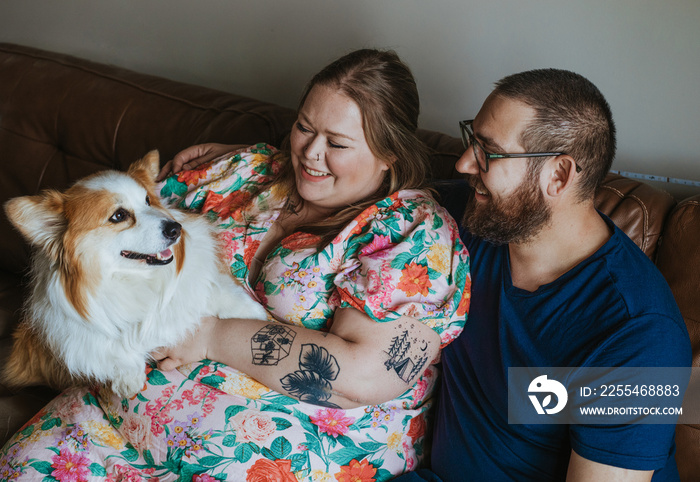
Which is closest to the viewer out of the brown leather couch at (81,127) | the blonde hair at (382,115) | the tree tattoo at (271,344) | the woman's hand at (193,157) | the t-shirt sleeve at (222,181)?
the tree tattoo at (271,344)

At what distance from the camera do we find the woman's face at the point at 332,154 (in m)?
1.49

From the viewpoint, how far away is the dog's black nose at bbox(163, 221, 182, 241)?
1354 millimetres

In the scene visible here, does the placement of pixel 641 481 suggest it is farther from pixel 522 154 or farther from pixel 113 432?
pixel 113 432

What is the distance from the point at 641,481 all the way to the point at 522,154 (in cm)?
73

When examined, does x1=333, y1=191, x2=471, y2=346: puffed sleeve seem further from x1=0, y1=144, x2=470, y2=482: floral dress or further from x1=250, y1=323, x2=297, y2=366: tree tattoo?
x1=250, y1=323, x2=297, y2=366: tree tattoo

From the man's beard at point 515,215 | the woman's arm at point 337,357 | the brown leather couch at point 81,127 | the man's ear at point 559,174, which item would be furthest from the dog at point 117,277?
the man's ear at point 559,174

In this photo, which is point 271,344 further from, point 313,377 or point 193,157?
point 193,157

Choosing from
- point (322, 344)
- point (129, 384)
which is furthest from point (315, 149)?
point (129, 384)

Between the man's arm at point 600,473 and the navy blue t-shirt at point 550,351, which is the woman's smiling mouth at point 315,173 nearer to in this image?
the navy blue t-shirt at point 550,351

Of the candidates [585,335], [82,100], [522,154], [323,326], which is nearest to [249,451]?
[323,326]

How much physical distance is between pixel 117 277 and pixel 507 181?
981 mm

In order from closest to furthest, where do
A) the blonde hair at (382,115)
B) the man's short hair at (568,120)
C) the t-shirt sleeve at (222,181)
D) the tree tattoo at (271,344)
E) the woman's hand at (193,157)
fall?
the man's short hair at (568,120), the tree tattoo at (271,344), the blonde hair at (382,115), the t-shirt sleeve at (222,181), the woman's hand at (193,157)

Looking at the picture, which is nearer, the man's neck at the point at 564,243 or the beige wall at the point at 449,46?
the man's neck at the point at 564,243

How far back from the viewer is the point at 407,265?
4.43ft
